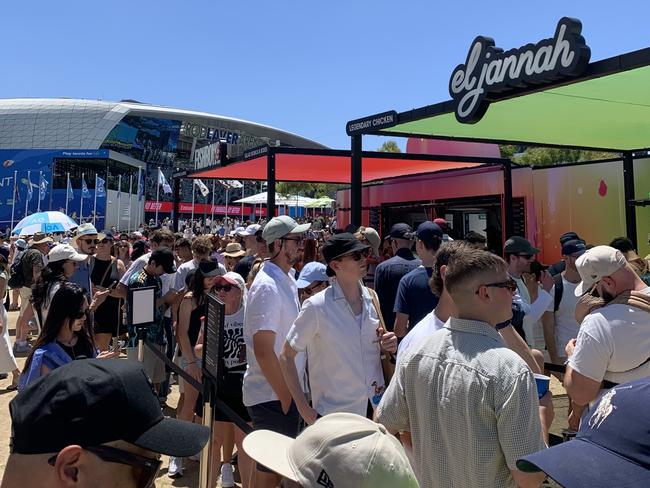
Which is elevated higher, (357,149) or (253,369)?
(357,149)

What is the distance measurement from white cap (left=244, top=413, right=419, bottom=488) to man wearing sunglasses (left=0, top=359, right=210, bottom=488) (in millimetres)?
285

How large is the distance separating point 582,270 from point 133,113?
228 feet

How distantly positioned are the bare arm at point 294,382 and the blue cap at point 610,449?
162cm

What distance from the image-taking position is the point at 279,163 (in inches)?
467

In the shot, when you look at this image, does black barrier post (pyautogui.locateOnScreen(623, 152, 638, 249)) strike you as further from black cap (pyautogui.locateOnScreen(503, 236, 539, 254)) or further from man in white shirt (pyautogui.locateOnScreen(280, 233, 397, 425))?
man in white shirt (pyautogui.locateOnScreen(280, 233, 397, 425))

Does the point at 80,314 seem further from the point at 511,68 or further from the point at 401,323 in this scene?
the point at 511,68

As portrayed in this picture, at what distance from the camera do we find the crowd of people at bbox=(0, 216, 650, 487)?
3.71 feet

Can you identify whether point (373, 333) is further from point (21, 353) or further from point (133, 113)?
point (133, 113)

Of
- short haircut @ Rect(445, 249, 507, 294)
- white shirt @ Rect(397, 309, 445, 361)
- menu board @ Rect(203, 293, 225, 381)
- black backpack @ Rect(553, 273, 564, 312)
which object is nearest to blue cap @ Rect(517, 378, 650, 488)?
short haircut @ Rect(445, 249, 507, 294)

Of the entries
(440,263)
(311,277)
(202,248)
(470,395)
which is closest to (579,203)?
(202,248)

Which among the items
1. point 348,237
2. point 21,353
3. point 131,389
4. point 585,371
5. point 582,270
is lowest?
point 21,353

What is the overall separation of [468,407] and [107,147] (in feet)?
225

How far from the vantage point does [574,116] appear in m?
7.75

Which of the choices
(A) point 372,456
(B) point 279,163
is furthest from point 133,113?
(A) point 372,456
